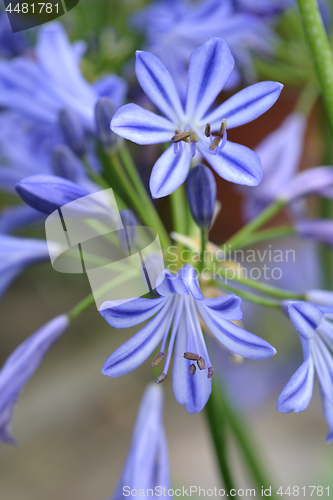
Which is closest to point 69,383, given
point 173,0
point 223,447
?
point 223,447

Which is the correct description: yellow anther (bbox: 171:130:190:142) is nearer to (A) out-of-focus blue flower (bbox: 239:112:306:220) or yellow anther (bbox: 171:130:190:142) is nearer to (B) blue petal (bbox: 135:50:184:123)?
(B) blue petal (bbox: 135:50:184:123)

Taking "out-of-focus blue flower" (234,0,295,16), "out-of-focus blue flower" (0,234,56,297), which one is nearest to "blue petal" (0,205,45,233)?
"out-of-focus blue flower" (0,234,56,297)

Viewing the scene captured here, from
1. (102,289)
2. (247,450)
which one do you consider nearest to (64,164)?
(102,289)

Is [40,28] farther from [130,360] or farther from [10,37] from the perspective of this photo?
[130,360]

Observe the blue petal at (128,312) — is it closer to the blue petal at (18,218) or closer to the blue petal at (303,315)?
the blue petal at (303,315)

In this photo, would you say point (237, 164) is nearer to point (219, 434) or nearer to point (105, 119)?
point (105, 119)

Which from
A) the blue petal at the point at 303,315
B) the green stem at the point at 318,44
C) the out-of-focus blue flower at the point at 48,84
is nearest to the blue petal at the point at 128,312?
the blue petal at the point at 303,315

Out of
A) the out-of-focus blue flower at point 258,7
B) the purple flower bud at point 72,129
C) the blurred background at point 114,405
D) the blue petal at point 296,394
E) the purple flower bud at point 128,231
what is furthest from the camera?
the blurred background at point 114,405
